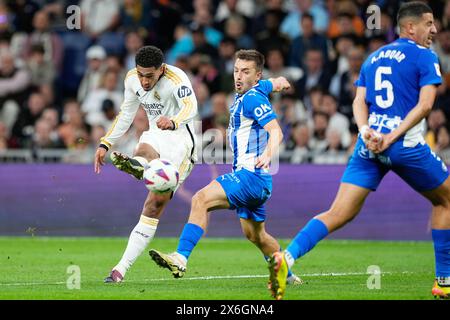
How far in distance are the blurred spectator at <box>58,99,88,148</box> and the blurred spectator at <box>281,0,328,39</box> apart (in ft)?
13.7

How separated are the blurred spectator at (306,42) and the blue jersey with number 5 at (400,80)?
987cm

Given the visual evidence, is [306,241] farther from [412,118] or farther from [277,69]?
[277,69]

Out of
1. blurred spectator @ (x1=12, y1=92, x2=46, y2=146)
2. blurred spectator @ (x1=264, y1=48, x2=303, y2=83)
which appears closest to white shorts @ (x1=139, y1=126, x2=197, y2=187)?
blurred spectator @ (x1=264, y1=48, x2=303, y2=83)

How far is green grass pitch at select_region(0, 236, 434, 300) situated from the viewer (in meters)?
8.93

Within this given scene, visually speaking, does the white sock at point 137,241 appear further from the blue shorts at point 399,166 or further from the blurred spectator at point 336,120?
the blurred spectator at point 336,120

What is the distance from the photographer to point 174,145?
10.6 metres

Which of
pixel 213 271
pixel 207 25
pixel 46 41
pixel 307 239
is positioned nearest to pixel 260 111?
pixel 307 239

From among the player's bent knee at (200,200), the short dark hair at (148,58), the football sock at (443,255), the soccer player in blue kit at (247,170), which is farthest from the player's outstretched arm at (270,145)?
the football sock at (443,255)

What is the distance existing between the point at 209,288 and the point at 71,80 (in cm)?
1100

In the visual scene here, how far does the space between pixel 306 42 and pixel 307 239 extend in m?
10.6

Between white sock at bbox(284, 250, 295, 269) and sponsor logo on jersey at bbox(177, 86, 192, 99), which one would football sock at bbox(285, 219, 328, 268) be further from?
A: sponsor logo on jersey at bbox(177, 86, 192, 99)
